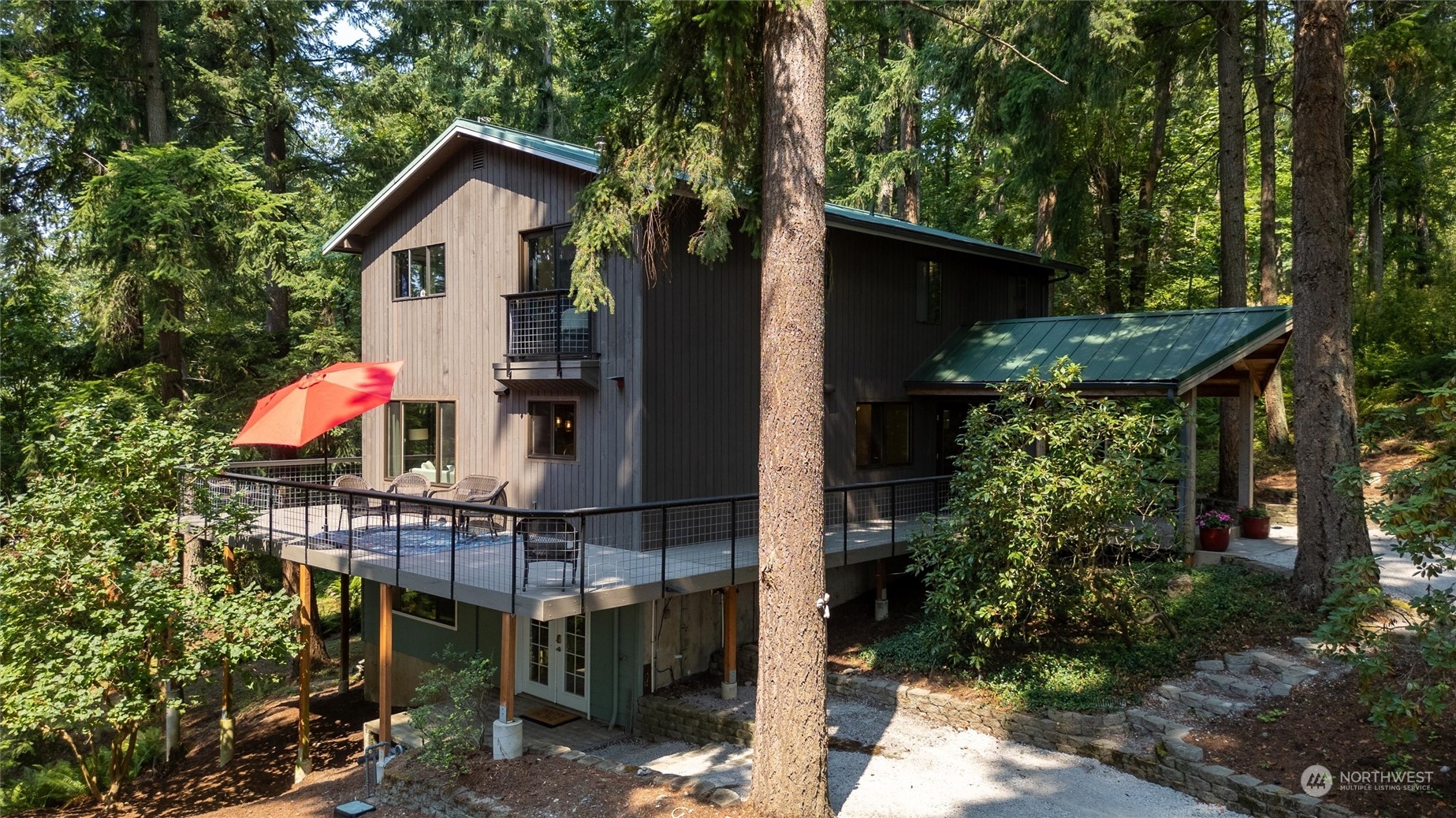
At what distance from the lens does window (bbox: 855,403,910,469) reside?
1491 cm

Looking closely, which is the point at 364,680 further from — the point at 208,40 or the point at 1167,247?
the point at 1167,247

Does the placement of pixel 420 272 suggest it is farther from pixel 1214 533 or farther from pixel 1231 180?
pixel 1231 180

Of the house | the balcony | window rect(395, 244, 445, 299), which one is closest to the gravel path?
the house

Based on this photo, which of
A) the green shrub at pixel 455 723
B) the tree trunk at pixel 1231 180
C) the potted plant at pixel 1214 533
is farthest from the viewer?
the tree trunk at pixel 1231 180

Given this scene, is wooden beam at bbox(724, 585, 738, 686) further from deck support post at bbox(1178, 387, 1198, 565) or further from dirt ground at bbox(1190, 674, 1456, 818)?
deck support post at bbox(1178, 387, 1198, 565)

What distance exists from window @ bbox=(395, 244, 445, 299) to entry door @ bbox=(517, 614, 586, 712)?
6.01 meters

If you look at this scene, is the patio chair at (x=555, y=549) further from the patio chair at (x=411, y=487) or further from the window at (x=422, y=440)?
the window at (x=422, y=440)

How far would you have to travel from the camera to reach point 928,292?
16312mm

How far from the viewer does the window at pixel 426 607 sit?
13.9 m

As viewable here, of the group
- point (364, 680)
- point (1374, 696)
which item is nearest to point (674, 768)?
point (1374, 696)

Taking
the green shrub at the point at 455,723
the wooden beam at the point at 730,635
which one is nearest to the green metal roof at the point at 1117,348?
the wooden beam at the point at 730,635

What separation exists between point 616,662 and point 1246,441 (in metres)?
10.5

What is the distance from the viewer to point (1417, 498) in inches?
249

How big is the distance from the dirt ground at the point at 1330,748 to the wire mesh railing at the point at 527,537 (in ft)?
13.0
